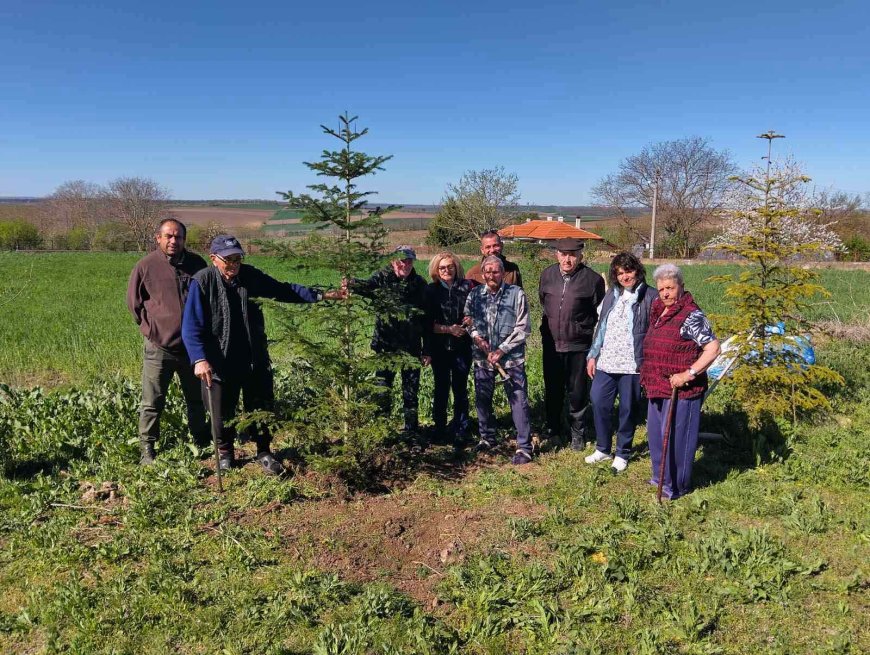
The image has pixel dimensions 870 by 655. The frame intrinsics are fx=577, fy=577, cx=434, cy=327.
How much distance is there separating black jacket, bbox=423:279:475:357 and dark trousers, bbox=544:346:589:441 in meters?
1.02

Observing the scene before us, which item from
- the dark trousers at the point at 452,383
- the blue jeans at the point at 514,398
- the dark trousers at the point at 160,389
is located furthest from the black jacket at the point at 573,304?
the dark trousers at the point at 160,389

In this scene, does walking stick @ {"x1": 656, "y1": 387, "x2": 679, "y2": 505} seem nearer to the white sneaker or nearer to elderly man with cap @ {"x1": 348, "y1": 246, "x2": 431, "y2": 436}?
the white sneaker

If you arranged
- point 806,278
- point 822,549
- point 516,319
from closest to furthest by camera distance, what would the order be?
1. point 822,549
2. point 516,319
3. point 806,278

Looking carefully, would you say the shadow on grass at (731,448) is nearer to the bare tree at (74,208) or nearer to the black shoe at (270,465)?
the black shoe at (270,465)

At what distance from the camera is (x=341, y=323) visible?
4676 millimetres

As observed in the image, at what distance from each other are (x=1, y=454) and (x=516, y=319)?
16.5 ft

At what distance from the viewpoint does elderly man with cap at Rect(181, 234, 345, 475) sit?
4.69 m

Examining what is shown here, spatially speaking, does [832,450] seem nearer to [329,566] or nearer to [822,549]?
[822,549]

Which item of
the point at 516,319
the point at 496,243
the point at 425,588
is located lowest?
the point at 425,588

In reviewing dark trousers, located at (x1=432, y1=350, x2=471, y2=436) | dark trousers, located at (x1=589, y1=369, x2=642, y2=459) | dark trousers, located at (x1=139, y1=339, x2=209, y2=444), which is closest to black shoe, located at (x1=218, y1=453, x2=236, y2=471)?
dark trousers, located at (x1=139, y1=339, x2=209, y2=444)

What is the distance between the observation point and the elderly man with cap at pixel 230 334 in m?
4.69

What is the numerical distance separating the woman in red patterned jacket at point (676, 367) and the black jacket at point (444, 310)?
1767mm

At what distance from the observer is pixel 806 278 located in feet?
20.1

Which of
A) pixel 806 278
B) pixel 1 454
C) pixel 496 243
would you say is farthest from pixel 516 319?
pixel 1 454
